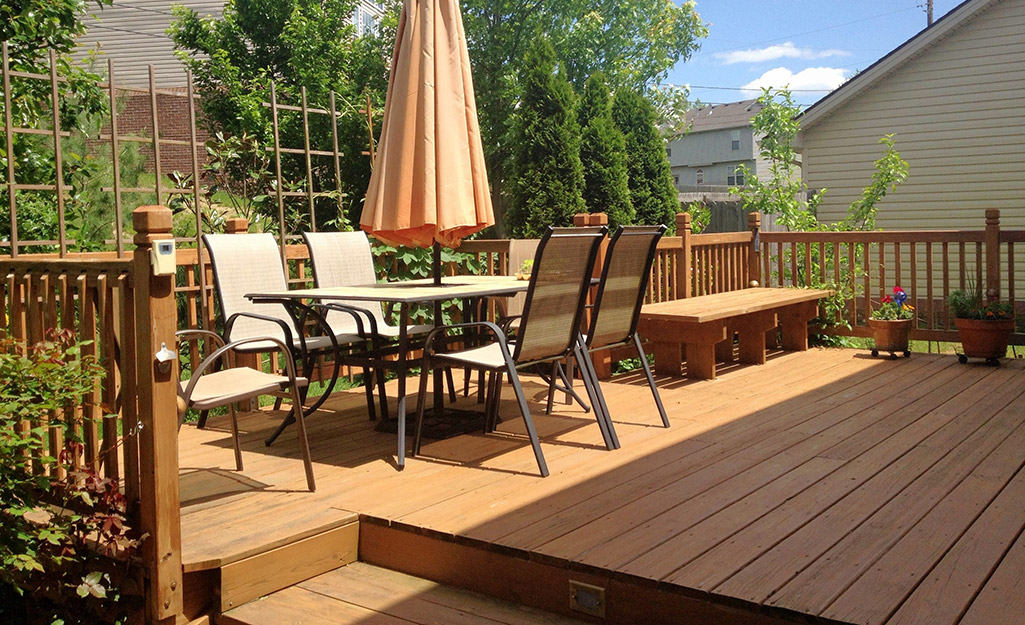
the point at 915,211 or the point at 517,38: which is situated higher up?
the point at 517,38

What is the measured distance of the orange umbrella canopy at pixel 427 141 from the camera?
4.49m

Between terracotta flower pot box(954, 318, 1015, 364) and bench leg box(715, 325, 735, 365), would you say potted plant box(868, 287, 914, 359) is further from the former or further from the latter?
bench leg box(715, 325, 735, 365)

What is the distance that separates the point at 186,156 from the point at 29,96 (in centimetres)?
1288

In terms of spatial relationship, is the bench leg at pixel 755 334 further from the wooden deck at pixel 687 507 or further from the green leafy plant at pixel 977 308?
the wooden deck at pixel 687 507

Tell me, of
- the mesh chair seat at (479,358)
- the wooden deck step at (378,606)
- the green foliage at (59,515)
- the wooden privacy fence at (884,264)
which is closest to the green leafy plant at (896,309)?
the wooden privacy fence at (884,264)

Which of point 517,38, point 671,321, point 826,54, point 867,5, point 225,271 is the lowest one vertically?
Answer: point 671,321

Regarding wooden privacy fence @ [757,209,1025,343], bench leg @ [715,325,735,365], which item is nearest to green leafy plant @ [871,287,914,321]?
wooden privacy fence @ [757,209,1025,343]

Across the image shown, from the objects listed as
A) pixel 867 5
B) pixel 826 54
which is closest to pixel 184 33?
pixel 867 5

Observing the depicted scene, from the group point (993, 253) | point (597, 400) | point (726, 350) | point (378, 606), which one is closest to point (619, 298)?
point (597, 400)

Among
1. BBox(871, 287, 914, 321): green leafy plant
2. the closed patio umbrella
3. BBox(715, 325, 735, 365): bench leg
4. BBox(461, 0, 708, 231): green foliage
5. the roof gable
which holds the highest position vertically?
BBox(461, 0, 708, 231): green foliage

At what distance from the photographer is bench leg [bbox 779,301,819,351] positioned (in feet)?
24.5

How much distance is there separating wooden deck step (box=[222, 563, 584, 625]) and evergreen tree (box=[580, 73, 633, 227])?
32.4ft

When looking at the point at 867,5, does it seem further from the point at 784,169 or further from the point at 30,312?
the point at 30,312

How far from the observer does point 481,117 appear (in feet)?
62.0
